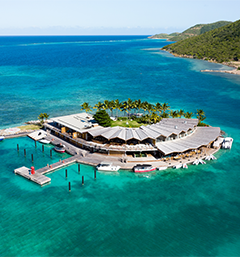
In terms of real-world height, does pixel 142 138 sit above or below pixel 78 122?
below

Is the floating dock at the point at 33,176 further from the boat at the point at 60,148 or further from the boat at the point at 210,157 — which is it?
the boat at the point at 210,157

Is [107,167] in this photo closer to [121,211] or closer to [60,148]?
[121,211]

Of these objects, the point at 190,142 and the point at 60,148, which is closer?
the point at 190,142

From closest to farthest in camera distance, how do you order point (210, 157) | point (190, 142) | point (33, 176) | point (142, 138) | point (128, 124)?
1. point (33, 176)
2. point (142, 138)
3. point (210, 157)
4. point (190, 142)
5. point (128, 124)

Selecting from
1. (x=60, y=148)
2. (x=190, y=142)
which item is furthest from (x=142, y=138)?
(x=60, y=148)

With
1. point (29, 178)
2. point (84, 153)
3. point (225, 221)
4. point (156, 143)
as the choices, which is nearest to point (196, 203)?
point (225, 221)
